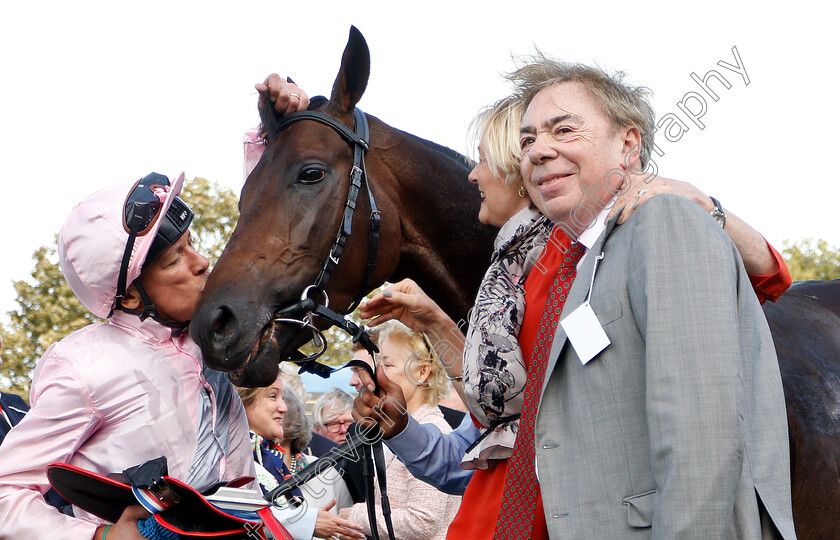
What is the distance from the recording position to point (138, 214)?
2486 mm

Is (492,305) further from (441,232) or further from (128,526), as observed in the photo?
(128,526)

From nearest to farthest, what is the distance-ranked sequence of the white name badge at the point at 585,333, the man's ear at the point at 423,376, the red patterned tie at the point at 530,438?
the white name badge at the point at 585,333, the red patterned tie at the point at 530,438, the man's ear at the point at 423,376

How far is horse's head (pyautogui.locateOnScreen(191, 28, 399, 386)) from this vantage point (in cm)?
261

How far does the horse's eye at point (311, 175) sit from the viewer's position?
292 centimetres

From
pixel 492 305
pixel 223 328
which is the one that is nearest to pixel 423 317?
pixel 223 328

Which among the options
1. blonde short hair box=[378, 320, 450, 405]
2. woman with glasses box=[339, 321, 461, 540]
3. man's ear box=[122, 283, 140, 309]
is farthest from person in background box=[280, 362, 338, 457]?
man's ear box=[122, 283, 140, 309]

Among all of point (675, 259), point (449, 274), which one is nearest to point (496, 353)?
point (675, 259)

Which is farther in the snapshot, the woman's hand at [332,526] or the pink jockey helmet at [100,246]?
the woman's hand at [332,526]

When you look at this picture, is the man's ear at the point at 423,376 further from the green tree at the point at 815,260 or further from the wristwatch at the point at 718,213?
the green tree at the point at 815,260

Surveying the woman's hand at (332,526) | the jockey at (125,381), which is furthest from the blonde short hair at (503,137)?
the woman's hand at (332,526)

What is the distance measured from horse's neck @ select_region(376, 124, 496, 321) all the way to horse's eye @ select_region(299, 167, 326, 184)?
1.21ft

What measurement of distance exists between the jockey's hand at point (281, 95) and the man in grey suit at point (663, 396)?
1.65 metres

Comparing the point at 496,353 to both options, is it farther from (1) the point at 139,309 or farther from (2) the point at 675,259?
(1) the point at 139,309

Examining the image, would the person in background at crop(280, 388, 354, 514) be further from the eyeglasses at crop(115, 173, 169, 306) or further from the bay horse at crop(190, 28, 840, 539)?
the eyeglasses at crop(115, 173, 169, 306)
